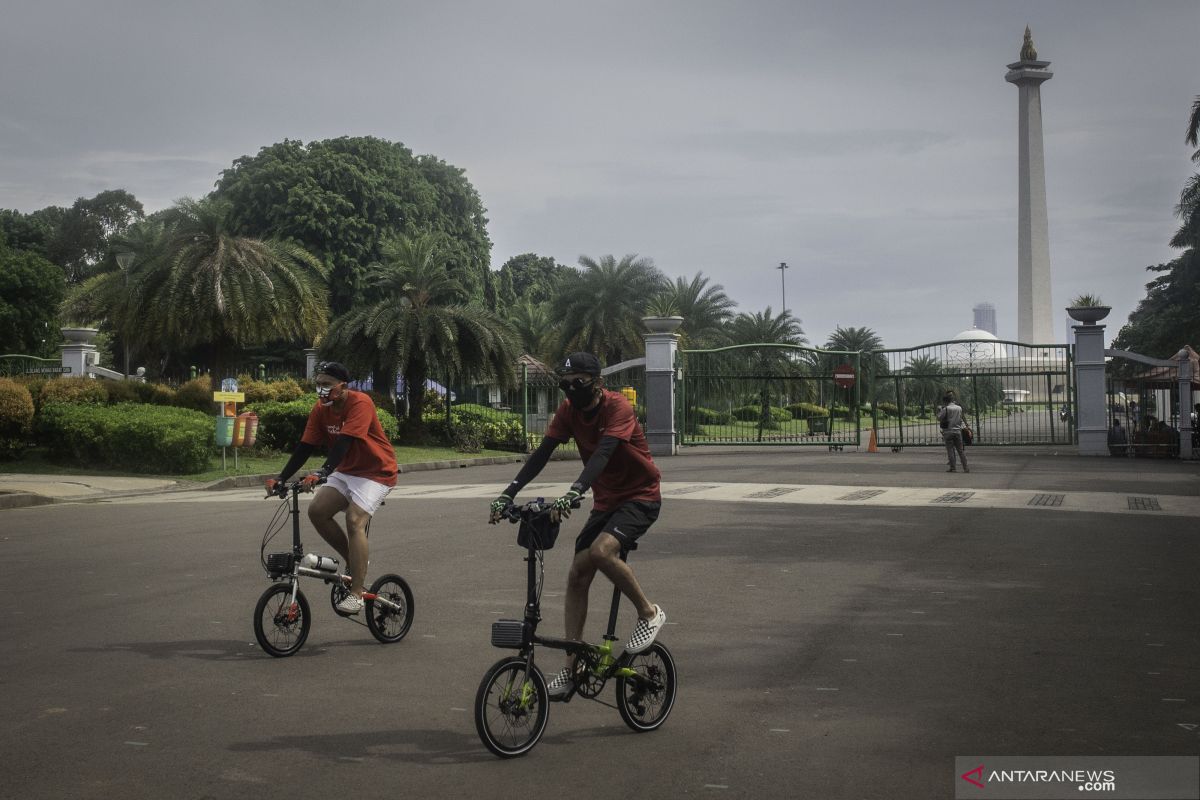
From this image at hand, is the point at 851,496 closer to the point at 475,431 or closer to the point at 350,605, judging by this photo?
the point at 350,605

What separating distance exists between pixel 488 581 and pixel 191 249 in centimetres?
2466

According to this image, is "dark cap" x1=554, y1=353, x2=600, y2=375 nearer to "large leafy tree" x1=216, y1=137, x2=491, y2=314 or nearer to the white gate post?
the white gate post

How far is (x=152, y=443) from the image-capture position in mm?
23422

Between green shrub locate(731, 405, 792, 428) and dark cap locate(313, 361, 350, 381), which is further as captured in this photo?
green shrub locate(731, 405, 792, 428)

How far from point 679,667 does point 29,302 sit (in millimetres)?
55753

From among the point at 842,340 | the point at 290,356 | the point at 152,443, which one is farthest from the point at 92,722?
the point at 842,340

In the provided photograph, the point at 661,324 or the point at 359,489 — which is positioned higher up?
the point at 661,324

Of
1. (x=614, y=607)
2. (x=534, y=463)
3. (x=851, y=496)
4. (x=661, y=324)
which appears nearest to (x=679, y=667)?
(x=614, y=607)

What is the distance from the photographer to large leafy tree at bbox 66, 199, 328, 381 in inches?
1251

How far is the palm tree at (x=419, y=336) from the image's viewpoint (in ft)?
102

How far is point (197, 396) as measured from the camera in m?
28.7

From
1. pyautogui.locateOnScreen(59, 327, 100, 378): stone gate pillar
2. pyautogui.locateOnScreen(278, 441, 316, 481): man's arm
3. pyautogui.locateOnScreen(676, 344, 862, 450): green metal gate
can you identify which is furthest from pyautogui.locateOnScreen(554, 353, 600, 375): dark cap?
pyautogui.locateOnScreen(59, 327, 100, 378): stone gate pillar

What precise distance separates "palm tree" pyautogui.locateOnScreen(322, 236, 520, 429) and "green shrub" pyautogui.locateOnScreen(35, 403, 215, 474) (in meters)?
6.54

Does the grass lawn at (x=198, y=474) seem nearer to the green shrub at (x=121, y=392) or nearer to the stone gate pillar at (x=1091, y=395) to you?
the green shrub at (x=121, y=392)
